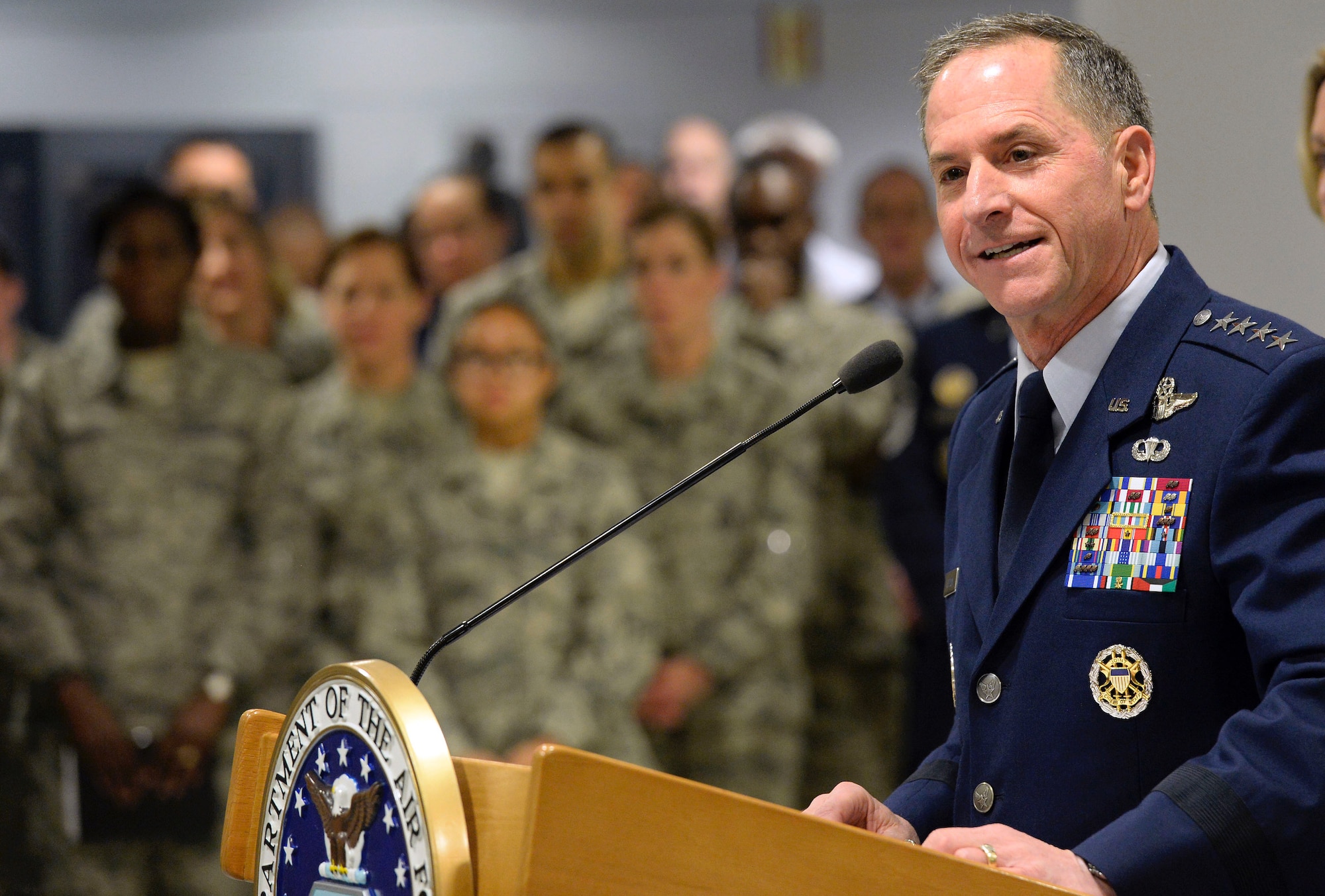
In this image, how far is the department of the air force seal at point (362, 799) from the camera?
35.2 inches

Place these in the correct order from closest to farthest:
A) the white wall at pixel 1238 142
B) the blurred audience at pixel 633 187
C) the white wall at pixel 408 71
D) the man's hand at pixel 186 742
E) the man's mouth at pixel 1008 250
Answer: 1. the man's mouth at pixel 1008 250
2. the white wall at pixel 1238 142
3. the man's hand at pixel 186 742
4. the blurred audience at pixel 633 187
5. the white wall at pixel 408 71

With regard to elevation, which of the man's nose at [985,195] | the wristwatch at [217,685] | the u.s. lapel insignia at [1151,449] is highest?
the man's nose at [985,195]

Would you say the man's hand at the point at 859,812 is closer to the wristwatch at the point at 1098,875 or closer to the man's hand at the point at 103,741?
the wristwatch at the point at 1098,875

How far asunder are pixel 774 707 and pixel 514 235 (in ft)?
4.87

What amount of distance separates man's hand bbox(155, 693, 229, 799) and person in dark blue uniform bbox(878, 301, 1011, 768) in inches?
62.2

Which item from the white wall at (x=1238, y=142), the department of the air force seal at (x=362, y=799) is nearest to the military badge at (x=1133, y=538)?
the department of the air force seal at (x=362, y=799)

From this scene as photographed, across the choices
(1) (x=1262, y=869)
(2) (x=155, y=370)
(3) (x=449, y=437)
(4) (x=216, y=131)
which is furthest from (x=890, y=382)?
(1) (x=1262, y=869)

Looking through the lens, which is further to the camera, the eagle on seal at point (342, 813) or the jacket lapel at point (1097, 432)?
the jacket lapel at point (1097, 432)

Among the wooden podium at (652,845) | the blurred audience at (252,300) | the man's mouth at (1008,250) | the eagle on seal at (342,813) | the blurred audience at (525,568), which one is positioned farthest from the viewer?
the blurred audience at (252,300)

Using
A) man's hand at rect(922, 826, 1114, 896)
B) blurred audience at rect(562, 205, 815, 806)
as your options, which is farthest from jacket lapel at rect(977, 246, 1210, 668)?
blurred audience at rect(562, 205, 815, 806)

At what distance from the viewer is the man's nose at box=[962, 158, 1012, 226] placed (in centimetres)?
118

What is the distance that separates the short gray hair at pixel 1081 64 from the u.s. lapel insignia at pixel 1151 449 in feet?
0.83

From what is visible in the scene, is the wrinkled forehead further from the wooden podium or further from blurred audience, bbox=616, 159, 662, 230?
blurred audience, bbox=616, 159, 662, 230

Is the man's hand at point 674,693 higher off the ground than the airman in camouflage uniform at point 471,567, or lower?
lower
